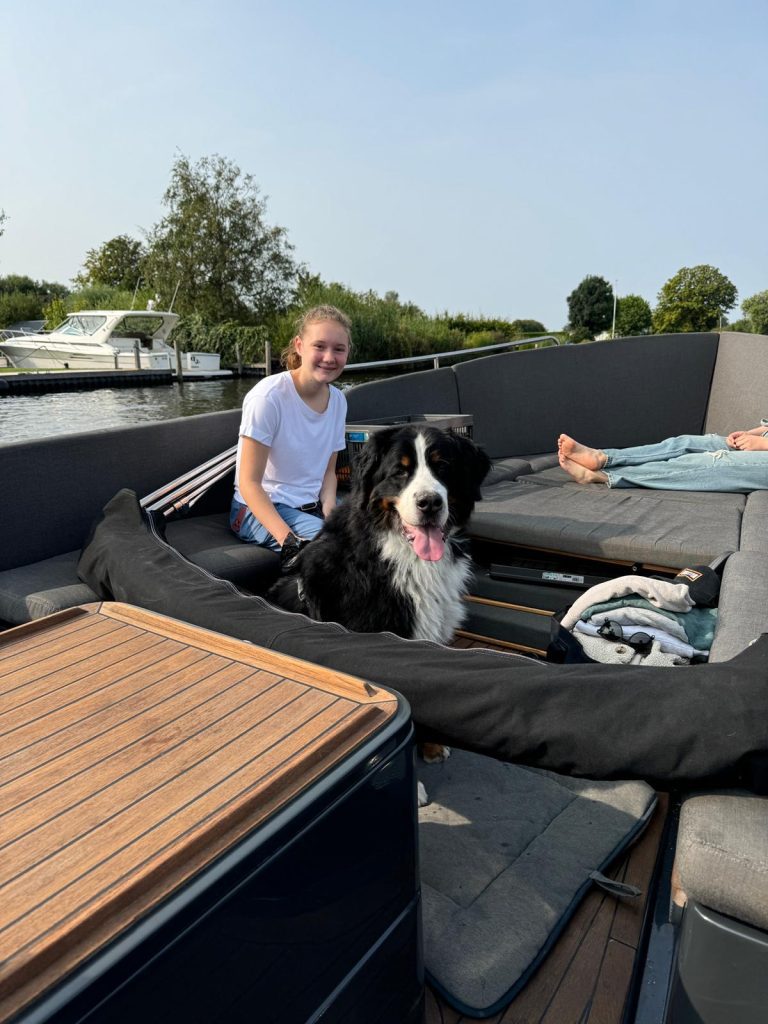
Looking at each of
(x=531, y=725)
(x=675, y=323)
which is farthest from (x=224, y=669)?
(x=675, y=323)

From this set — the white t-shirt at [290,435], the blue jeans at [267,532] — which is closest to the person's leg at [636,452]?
the white t-shirt at [290,435]

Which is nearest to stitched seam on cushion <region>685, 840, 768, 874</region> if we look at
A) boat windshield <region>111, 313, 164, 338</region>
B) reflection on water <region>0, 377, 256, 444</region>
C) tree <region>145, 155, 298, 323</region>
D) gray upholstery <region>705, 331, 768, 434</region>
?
gray upholstery <region>705, 331, 768, 434</region>

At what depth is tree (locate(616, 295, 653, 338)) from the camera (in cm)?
5394

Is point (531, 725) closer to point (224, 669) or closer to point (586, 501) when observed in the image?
point (224, 669)

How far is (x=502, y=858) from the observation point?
176cm

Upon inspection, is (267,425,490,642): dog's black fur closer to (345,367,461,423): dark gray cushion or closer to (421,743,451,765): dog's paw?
(421,743,451,765): dog's paw

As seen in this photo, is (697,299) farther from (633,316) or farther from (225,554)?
(225,554)

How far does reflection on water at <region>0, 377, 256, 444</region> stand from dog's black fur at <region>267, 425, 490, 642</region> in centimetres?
1040

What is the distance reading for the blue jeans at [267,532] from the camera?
307 cm

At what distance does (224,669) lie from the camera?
125 cm

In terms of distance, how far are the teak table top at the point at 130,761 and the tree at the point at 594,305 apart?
67.8 m

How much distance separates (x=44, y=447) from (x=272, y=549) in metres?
1.11

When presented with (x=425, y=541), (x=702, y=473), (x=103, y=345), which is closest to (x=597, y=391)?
(x=702, y=473)

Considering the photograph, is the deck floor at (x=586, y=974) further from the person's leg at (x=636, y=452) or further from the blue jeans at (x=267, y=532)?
the person's leg at (x=636, y=452)
